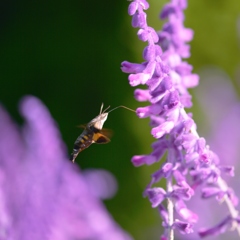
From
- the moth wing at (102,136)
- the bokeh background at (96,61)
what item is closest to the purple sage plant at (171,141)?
the moth wing at (102,136)

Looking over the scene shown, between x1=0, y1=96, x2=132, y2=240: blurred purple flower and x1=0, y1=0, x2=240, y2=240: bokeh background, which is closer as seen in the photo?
x1=0, y1=96, x2=132, y2=240: blurred purple flower

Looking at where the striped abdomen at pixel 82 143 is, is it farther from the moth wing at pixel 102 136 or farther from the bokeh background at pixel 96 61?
the bokeh background at pixel 96 61

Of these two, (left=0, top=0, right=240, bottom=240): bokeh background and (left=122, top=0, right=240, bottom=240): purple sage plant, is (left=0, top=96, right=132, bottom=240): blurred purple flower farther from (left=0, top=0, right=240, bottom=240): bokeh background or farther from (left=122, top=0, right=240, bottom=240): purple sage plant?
(left=0, top=0, right=240, bottom=240): bokeh background

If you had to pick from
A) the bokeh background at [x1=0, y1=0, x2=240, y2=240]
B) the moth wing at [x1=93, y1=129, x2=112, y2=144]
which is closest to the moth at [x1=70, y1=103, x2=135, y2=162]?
the moth wing at [x1=93, y1=129, x2=112, y2=144]

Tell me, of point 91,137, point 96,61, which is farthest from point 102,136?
point 96,61

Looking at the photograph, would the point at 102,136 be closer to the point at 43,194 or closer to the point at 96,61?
the point at 43,194

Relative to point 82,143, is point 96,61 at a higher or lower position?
higher

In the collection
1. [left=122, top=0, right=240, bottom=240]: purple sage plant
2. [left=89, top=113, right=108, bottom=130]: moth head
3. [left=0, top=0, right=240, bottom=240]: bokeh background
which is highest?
[left=0, top=0, right=240, bottom=240]: bokeh background
